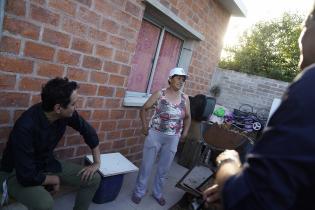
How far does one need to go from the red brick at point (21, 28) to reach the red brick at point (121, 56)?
123 cm

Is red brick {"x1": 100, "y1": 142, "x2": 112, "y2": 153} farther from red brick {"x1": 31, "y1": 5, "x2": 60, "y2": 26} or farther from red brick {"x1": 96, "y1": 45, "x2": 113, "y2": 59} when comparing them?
red brick {"x1": 31, "y1": 5, "x2": 60, "y2": 26}

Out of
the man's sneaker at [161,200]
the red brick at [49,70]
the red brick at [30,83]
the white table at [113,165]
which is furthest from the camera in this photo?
the man's sneaker at [161,200]

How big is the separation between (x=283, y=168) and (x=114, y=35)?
3.08 m

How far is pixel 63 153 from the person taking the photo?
11.8 ft

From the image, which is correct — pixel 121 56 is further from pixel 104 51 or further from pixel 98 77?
pixel 98 77

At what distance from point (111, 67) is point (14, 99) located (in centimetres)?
134

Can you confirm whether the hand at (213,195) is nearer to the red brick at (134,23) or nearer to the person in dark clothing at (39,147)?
the person in dark clothing at (39,147)

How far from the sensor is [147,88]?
5.29m

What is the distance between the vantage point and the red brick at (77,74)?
327cm

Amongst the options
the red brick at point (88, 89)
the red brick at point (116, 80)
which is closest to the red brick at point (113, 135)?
the red brick at point (116, 80)

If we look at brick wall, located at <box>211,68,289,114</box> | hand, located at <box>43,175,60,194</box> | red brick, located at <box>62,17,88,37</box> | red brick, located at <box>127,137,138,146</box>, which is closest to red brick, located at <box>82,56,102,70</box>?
red brick, located at <box>62,17,88,37</box>

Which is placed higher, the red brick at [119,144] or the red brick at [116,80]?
the red brick at [116,80]

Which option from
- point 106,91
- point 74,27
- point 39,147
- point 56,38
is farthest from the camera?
point 106,91

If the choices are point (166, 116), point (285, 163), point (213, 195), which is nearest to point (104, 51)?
point (166, 116)
